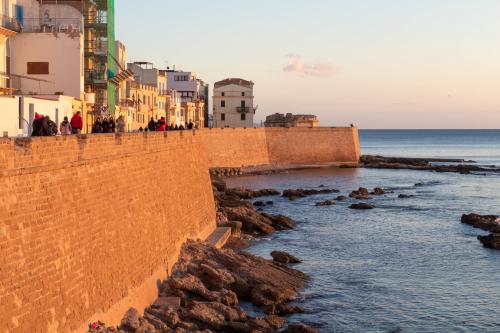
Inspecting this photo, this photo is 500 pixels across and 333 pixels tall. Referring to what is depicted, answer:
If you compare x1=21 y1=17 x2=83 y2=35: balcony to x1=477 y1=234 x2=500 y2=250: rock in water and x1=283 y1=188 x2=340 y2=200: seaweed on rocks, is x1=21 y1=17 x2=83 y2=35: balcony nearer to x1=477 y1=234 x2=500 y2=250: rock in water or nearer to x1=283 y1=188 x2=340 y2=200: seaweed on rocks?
x1=477 y1=234 x2=500 y2=250: rock in water

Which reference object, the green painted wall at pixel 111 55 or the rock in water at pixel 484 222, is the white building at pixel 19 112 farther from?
the rock in water at pixel 484 222

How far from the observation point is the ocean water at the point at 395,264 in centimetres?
1902

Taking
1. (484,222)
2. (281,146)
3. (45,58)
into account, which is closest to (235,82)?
(281,146)

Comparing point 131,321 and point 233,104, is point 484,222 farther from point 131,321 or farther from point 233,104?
point 233,104

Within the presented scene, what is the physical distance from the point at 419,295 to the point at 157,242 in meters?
7.95

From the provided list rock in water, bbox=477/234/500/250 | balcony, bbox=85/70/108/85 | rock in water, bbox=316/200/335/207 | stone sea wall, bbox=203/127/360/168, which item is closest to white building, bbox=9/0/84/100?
balcony, bbox=85/70/108/85

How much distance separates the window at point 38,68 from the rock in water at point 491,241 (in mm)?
18601

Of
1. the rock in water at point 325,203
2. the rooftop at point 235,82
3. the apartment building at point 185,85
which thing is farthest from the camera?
the rooftop at point 235,82

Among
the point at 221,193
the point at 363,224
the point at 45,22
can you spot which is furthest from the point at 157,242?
the point at 221,193

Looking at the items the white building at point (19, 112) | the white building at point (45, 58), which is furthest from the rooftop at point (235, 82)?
the white building at point (19, 112)

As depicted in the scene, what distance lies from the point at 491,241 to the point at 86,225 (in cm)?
1987

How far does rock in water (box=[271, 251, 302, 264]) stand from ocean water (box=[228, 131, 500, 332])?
52cm

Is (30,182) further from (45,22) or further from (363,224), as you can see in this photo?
(363,224)

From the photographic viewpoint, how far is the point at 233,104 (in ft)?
283
